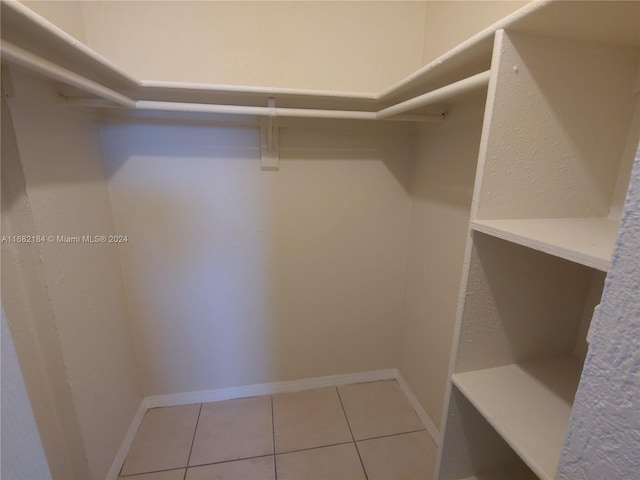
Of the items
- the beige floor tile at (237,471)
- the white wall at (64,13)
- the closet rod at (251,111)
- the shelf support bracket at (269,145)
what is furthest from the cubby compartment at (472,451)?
the white wall at (64,13)

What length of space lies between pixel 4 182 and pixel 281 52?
1109 mm

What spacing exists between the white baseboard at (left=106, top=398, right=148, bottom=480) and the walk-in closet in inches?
0.7

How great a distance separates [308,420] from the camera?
1561 millimetres

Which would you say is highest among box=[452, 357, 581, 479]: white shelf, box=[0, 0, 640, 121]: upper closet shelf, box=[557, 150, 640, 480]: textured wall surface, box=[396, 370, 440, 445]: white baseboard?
box=[0, 0, 640, 121]: upper closet shelf

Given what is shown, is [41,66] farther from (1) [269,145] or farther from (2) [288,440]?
(2) [288,440]

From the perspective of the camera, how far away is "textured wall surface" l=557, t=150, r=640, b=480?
0.37m

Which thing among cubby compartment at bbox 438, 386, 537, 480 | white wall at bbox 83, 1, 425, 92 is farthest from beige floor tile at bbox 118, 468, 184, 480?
white wall at bbox 83, 1, 425, 92

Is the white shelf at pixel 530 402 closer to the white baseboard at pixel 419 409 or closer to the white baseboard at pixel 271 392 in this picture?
the white baseboard at pixel 419 409

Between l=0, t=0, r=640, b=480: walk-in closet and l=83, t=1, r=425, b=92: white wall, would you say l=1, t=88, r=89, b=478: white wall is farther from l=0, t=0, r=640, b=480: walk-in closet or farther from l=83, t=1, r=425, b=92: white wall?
l=83, t=1, r=425, b=92: white wall

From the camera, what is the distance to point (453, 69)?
848 mm

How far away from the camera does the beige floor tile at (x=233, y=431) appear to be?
1.38m

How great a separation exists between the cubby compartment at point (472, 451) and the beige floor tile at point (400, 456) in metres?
0.47

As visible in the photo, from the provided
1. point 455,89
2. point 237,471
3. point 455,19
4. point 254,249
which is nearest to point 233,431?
point 237,471

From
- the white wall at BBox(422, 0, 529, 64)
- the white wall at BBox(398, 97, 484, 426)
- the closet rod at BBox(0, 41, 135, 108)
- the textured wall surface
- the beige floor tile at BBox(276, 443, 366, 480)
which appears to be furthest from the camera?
the beige floor tile at BBox(276, 443, 366, 480)
